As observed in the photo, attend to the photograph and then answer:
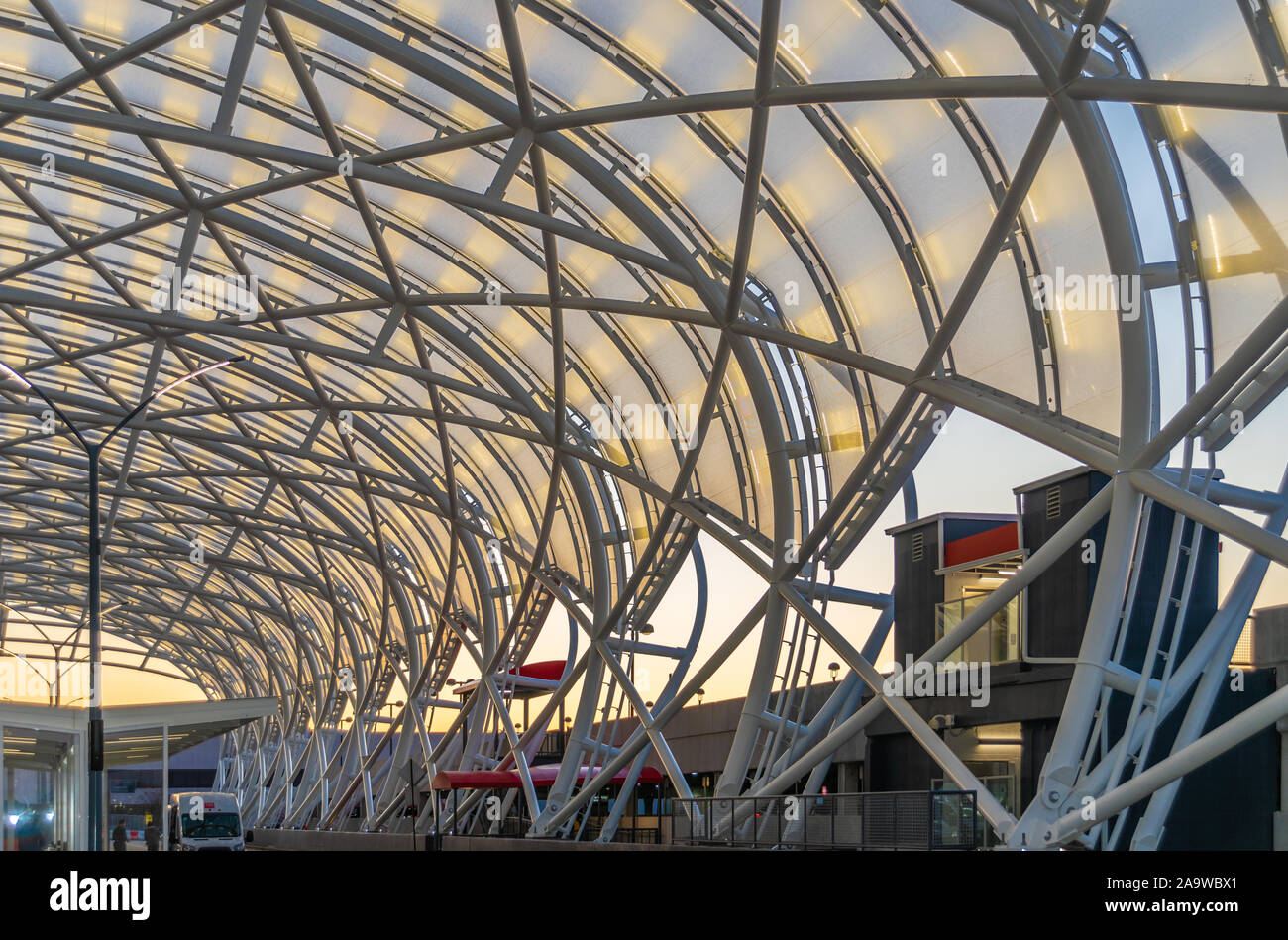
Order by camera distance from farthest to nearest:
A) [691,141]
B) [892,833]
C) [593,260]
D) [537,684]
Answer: [537,684], [593,260], [691,141], [892,833]

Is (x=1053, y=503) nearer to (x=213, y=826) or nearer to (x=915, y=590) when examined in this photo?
(x=915, y=590)

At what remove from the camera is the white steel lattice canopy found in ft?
72.1

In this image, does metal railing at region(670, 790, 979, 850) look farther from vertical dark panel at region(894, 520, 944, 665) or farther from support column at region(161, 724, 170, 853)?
support column at region(161, 724, 170, 853)

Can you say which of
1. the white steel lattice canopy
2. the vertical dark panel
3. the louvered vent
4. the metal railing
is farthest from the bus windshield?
the louvered vent

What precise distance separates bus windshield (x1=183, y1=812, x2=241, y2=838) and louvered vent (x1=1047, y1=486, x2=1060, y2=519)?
4362 centimetres

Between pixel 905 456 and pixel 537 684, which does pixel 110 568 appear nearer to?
pixel 537 684

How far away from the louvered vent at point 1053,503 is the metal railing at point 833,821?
7202 mm

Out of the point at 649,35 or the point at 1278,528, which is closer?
the point at 1278,528

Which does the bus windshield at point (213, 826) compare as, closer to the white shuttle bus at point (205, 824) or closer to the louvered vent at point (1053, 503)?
the white shuttle bus at point (205, 824)

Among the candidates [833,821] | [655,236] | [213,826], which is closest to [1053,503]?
[833,821]
